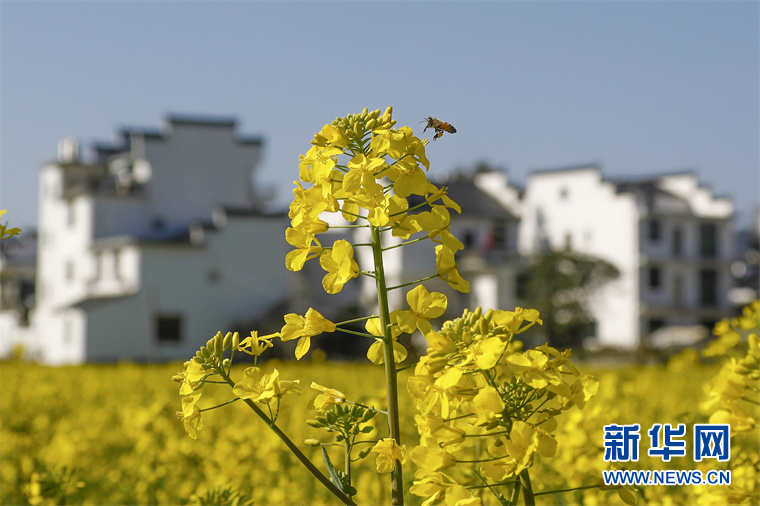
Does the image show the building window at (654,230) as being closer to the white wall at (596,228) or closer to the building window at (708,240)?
the white wall at (596,228)

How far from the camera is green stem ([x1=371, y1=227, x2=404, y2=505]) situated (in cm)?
124

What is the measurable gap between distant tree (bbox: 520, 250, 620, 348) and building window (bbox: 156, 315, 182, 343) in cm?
1133

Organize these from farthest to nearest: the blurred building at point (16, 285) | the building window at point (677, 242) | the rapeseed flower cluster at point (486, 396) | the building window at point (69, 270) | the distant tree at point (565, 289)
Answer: the blurred building at point (16, 285) < the building window at point (677, 242) < the building window at point (69, 270) < the distant tree at point (565, 289) < the rapeseed flower cluster at point (486, 396)

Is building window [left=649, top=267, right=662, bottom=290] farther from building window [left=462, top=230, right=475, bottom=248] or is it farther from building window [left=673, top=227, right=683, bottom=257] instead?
building window [left=462, top=230, right=475, bottom=248]

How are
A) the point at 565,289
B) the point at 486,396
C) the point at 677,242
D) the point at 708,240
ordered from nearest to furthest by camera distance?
the point at 486,396
the point at 565,289
the point at 677,242
the point at 708,240

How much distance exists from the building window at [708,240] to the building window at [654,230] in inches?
95.6

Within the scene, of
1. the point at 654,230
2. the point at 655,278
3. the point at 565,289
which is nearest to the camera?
the point at 565,289

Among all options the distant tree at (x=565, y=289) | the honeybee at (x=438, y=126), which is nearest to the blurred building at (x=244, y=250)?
the distant tree at (x=565, y=289)

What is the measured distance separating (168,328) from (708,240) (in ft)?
72.4

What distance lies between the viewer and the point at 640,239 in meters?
34.7

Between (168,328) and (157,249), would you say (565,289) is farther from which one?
(157,249)

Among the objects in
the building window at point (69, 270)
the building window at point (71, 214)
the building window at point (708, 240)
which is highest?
the building window at point (71, 214)

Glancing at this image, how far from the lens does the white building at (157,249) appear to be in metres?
27.2

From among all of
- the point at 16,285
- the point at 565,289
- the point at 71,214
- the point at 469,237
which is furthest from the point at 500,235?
the point at 16,285
